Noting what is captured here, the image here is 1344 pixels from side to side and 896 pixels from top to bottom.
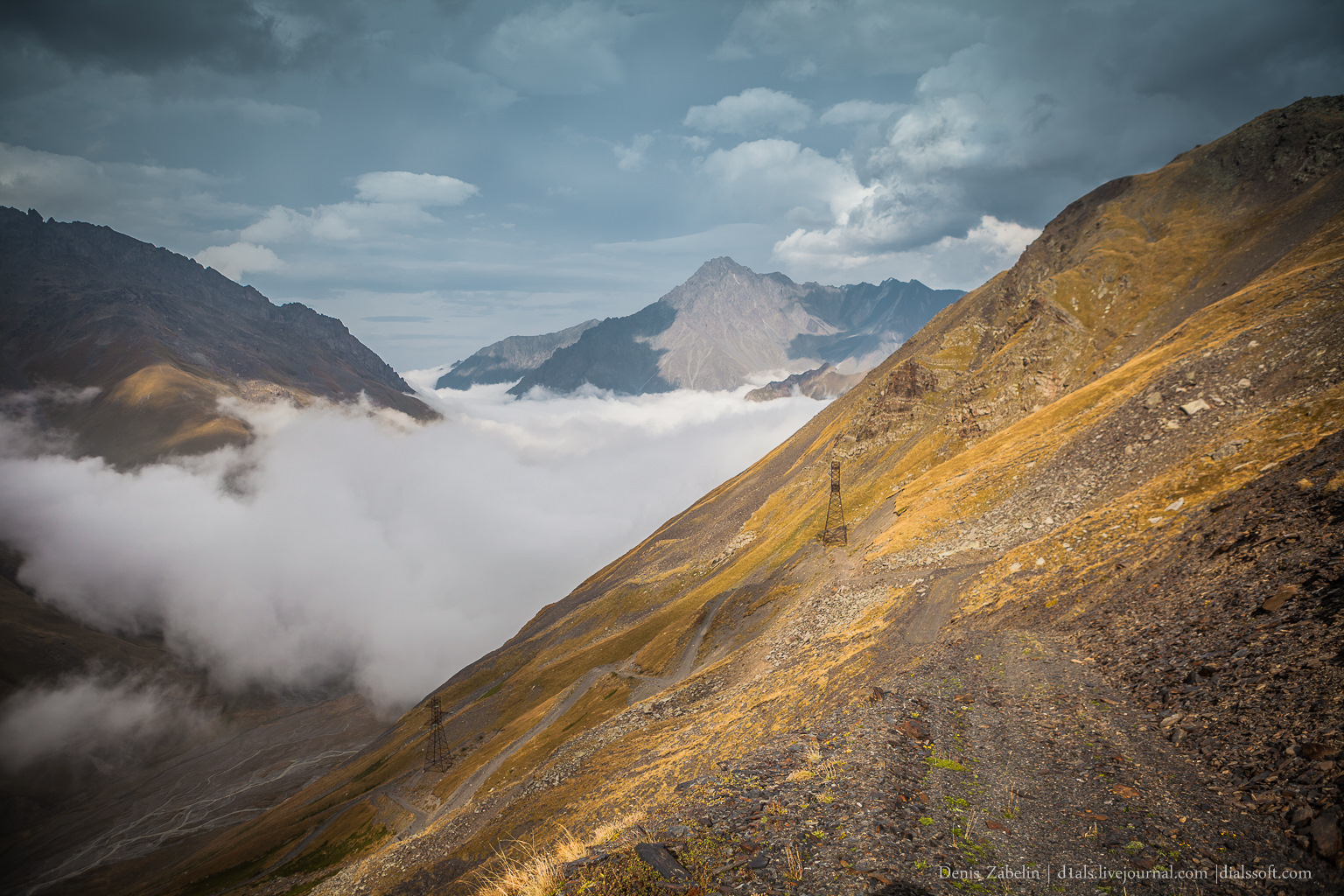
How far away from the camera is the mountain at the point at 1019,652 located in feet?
39.5

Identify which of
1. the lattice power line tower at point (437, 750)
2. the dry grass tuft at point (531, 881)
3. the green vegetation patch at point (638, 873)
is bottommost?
the lattice power line tower at point (437, 750)

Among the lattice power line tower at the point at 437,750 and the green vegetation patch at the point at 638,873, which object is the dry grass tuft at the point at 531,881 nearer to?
the green vegetation patch at the point at 638,873

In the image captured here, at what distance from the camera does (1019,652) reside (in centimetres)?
2594

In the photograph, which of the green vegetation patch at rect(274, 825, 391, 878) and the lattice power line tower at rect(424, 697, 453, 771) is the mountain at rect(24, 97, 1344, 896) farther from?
the lattice power line tower at rect(424, 697, 453, 771)

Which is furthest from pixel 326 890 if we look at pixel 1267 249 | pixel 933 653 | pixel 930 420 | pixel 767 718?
pixel 1267 249

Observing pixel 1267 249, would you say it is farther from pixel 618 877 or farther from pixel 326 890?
pixel 326 890

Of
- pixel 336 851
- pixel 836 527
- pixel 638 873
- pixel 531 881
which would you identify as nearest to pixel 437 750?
pixel 336 851

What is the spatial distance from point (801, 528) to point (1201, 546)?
72.0 metres

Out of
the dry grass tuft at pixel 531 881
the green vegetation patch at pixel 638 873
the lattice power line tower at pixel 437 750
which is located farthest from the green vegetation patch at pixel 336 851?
the green vegetation patch at pixel 638 873

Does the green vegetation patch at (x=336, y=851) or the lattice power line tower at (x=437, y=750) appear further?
the lattice power line tower at (x=437, y=750)

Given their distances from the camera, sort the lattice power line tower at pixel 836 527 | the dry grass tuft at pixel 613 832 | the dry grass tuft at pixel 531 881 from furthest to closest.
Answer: the lattice power line tower at pixel 836 527
the dry grass tuft at pixel 613 832
the dry grass tuft at pixel 531 881

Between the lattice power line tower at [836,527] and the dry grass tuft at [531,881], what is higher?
the dry grass tuft at [531,881]

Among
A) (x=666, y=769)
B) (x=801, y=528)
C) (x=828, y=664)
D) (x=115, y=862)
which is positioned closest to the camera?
(x=666, y=769)

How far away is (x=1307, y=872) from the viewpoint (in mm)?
9242
